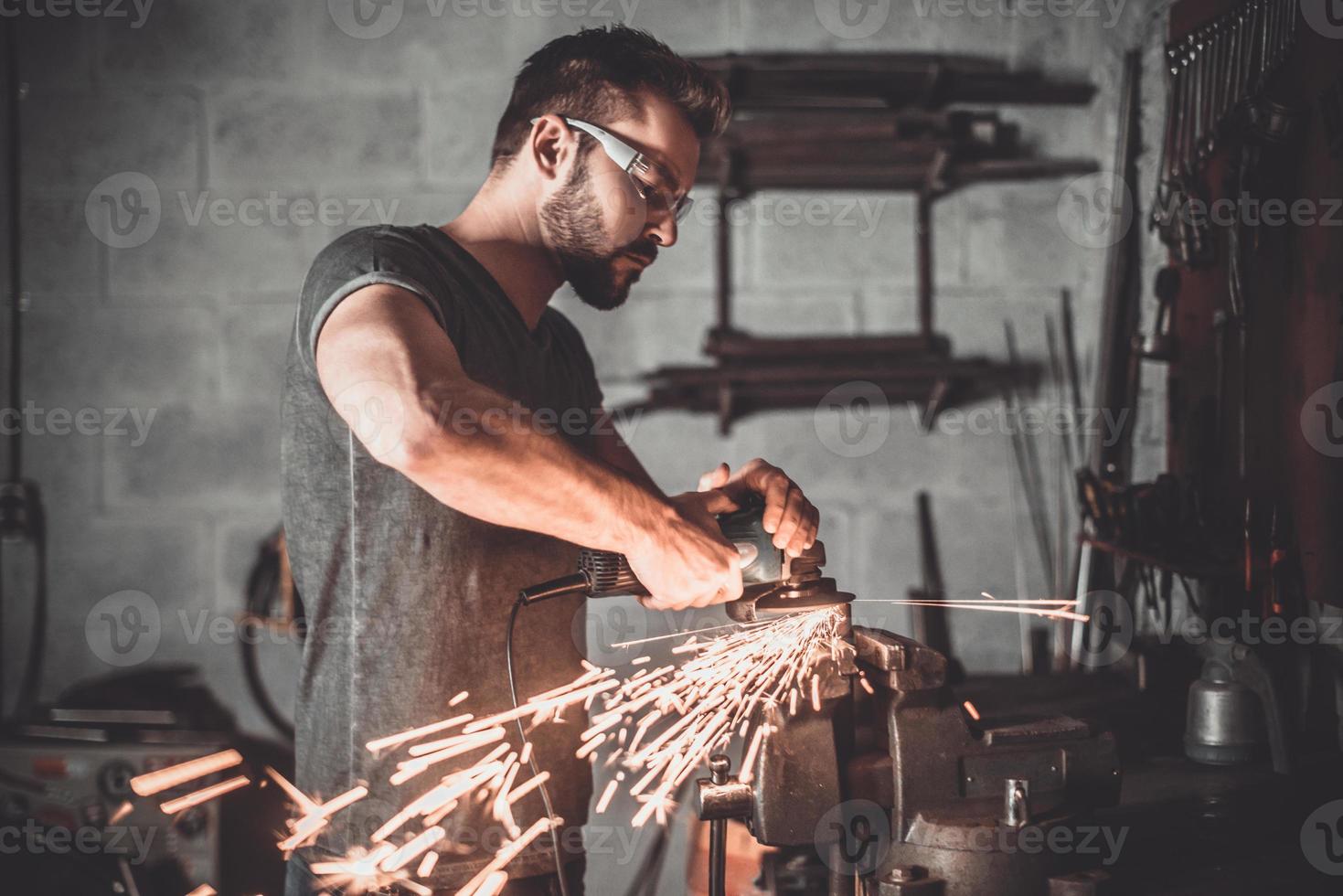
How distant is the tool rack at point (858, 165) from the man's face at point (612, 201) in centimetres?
102

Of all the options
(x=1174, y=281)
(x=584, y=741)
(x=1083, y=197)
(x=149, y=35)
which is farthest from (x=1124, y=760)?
(x=149, y=35)

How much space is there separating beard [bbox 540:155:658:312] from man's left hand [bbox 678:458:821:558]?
44 centimetres

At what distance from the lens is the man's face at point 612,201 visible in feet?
4.99

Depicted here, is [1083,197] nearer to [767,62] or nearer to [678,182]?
[767,62]

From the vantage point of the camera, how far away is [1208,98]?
6.51ft

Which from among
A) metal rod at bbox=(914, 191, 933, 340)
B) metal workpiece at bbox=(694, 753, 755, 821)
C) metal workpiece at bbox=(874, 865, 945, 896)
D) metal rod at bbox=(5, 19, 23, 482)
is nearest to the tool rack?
metal rod at bbox=(914, 191, 933, 340)

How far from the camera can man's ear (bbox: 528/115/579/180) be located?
152 centimetres

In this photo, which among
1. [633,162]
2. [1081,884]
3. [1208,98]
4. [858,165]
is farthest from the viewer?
[858,165]

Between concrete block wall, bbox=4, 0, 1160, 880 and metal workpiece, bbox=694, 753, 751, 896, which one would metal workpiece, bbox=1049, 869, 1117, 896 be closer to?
metal workpiece, bbox=694, 753, 751, 896

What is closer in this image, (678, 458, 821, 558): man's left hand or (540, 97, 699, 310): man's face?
(678, 458, 821, 558): man's left hand

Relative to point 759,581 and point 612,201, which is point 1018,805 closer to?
point 759,581

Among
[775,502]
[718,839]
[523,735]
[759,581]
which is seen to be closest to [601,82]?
[775,502]

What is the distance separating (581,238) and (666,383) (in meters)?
1.14

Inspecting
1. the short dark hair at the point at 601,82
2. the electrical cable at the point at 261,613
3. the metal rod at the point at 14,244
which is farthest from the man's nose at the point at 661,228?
the metal rod at the point at 14,244
